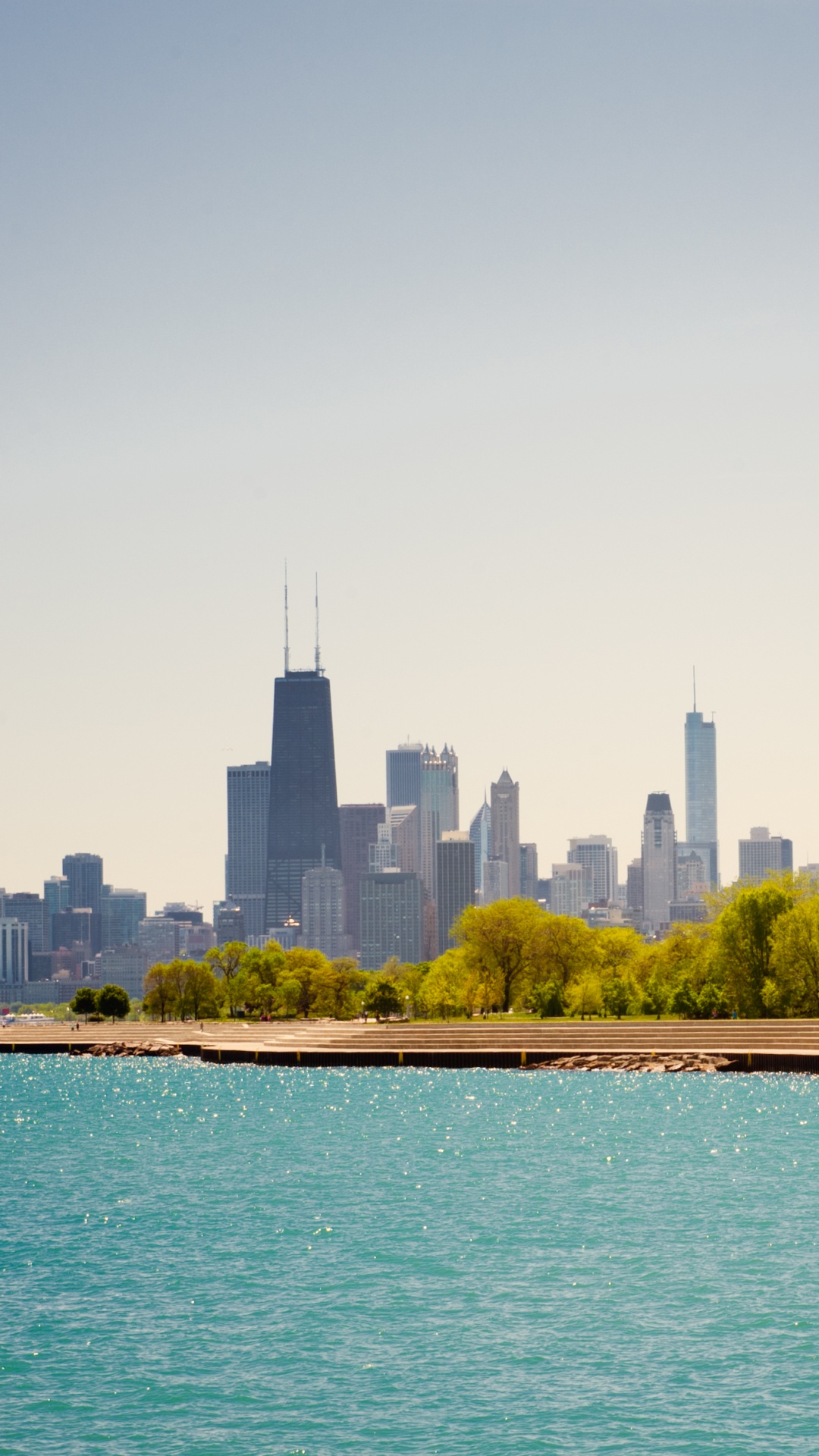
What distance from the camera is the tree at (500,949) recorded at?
134 metres

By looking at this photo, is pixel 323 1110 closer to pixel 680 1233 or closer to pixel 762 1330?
pixel 680 1233

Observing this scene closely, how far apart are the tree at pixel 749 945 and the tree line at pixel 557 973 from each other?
0.08 metres

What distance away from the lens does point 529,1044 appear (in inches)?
4136

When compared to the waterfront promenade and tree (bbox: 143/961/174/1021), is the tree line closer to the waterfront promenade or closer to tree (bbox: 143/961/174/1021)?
tree (bbox: 143/961/174/1021)

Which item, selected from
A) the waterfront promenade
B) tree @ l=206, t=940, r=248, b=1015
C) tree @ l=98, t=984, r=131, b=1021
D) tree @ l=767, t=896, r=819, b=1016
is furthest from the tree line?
the waterfront promenade

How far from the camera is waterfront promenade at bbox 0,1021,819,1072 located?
98.2 metres

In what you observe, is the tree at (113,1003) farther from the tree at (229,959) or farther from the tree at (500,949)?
→ the tree at (500,949)

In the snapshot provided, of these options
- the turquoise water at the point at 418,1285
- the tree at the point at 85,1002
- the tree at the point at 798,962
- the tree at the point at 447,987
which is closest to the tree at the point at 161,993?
the tree at the point at 85,1002

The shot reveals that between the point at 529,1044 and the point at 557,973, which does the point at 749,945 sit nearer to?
the point at 529,1044

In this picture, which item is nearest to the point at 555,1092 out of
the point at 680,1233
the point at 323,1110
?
the point at 323,1110

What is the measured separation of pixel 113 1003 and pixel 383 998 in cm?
3493

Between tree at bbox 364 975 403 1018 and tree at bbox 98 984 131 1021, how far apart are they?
30487 mm

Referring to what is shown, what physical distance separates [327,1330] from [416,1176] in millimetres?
22915

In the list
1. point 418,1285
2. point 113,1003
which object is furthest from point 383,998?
point 418,1285
